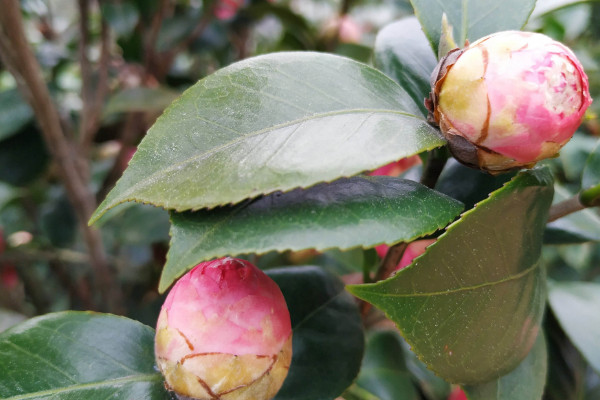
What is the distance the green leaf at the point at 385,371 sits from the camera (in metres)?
0.70

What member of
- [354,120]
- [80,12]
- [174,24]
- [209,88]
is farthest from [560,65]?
[174,24]

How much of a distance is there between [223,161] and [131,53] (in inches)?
38.6

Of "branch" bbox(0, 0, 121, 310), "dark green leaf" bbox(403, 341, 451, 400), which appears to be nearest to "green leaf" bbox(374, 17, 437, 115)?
"branch" bbox(0, 0, 121, 310)

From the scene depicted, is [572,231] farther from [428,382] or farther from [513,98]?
[428,382]

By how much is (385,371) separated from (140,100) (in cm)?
62

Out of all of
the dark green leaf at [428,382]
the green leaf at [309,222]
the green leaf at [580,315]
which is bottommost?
the dark green leaf at [428,382]

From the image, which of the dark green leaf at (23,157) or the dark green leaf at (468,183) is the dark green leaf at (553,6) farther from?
the dark green leaf at (23,157)

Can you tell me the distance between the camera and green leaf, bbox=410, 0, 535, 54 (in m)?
A: 0.47

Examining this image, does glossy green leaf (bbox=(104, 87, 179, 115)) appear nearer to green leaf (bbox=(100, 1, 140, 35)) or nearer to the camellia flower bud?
green leaf (bbox=(100, 1, 140, 35))

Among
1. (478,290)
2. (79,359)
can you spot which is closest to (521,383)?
(478,290)

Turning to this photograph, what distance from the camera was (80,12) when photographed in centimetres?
97

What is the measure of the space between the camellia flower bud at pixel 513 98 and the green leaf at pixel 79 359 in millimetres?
300

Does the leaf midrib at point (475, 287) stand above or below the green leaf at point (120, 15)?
below

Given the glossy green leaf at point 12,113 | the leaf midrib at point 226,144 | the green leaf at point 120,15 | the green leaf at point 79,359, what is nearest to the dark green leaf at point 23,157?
the glossy green leaf at point 12,113
